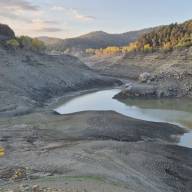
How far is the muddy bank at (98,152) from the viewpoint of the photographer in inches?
998

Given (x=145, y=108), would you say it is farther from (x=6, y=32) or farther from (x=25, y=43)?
(x=6, y=32)

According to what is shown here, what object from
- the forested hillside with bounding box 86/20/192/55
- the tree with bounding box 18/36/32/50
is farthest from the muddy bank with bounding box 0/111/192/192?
the forested hillside with bounding box 86/20/192/55

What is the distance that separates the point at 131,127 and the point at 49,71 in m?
61.2

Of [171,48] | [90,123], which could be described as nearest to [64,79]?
[171,48]

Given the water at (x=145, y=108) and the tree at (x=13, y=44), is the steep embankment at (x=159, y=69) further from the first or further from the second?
the tree at (x=13, y=44)

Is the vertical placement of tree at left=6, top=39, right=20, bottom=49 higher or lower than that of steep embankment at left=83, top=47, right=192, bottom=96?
higher

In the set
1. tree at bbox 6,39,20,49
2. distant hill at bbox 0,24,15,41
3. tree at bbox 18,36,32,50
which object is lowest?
tree at bbox 18,36,32,50

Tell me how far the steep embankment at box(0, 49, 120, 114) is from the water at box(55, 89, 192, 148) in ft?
19.0

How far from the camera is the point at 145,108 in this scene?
6794 cm

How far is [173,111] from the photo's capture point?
63500 mm

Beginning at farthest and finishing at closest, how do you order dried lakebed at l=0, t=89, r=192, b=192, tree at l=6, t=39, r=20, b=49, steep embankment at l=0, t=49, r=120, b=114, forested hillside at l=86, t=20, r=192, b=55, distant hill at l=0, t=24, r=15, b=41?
forested hillside at l=86, t=20, r=192, b=55 < distant hill at l=0, t=24, r=15, b=41 < tree at l=6, t=39, r=20, b=49 < steep embankment at l=0, t=49, r=120, b=114 < dried lakebed at l=0, t=89, r=192, b=192

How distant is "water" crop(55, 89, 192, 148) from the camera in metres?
57.2

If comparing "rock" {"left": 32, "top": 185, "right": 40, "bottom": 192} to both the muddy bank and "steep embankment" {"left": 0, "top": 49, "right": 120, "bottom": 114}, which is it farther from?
"steep embankment" {"left": 0, "top": 49, "right": 120, "bottom": 114}

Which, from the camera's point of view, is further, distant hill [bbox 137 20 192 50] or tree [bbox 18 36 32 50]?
distant hill [bbox 137 20 192 50]
